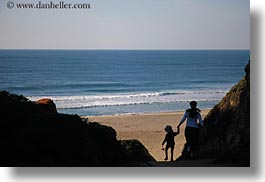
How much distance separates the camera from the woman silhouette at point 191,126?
636cm

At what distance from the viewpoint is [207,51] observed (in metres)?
6.37

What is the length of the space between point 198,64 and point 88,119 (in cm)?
102

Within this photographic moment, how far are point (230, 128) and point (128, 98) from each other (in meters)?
0.92

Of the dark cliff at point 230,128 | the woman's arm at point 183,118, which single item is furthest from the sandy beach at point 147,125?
the dark cliff at point 230,128

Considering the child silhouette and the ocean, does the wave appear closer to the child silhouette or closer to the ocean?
the ocean

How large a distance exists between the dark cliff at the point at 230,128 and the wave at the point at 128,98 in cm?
13

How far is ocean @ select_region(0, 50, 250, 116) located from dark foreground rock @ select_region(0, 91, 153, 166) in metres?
0.10

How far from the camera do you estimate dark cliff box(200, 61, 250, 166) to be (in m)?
6.25

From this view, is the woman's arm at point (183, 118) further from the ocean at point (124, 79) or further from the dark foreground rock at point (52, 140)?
the dark foreground rock at point (52, 140)

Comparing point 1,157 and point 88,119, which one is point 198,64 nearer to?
point 88,119

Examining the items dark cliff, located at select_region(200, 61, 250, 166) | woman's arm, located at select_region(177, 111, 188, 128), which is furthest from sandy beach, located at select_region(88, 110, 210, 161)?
dark cliff, located at select_region(200, 61, 250, 166)

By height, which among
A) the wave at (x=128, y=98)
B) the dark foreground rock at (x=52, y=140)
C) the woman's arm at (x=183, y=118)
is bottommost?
the dark foreground rock at (x=52, y=140)

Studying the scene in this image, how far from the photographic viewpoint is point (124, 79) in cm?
631

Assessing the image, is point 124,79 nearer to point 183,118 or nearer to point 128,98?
point 128,98
